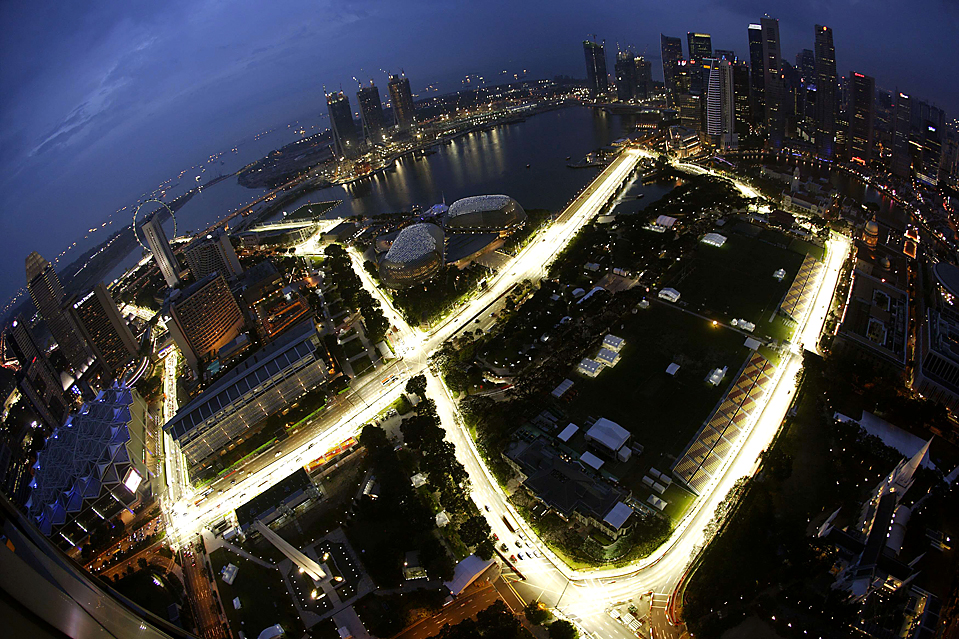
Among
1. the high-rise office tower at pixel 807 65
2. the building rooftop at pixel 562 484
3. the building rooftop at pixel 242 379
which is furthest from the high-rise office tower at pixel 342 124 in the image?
the building rooftop at pixel 562 484

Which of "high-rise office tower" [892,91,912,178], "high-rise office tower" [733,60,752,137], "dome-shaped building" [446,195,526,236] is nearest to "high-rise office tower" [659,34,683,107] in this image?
"high-rise office tower" [733,60,752,137]

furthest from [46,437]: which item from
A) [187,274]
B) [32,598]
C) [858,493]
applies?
[858,493]

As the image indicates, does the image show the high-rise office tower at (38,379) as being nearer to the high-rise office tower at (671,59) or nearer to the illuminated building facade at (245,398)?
the illuminated building facade at (245,398)

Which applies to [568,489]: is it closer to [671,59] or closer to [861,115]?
[861,115]

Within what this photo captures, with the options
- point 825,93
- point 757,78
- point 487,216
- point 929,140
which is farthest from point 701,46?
point 487,216

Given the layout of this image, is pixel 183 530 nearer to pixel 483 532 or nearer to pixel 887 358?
pixel 483 532

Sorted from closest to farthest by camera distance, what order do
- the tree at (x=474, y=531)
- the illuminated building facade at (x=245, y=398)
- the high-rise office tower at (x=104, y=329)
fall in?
the tree at (x=474, y=531) → the illuminated building facade at (x=245, y=398) → the high-rise office tower at (x=104, y=329)

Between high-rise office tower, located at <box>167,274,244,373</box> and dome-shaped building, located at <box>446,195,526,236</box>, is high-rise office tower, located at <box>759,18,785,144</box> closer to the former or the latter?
dome-shaped building, located at <box>446,195,526,236</box>
